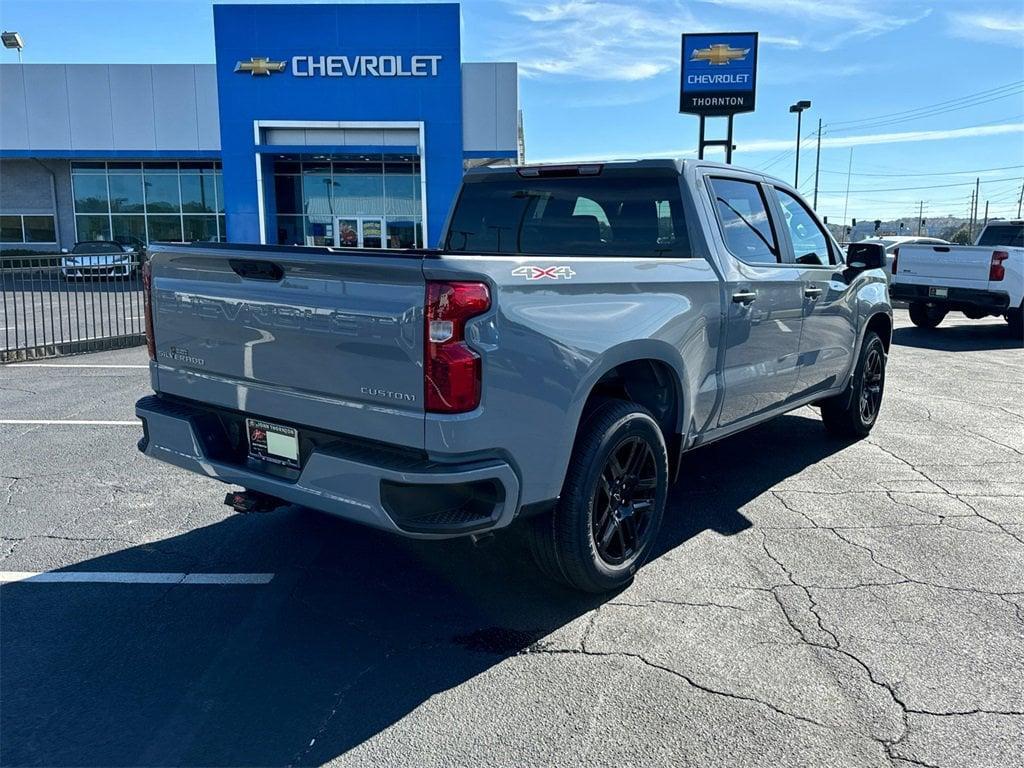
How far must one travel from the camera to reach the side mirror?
6082 mm

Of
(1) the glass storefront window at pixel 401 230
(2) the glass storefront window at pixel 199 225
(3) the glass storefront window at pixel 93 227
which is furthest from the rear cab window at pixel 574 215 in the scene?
(3) the glass storefront window at pixel 93 227

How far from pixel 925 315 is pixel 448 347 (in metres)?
15.4

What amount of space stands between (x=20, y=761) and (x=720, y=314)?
11.9 ft

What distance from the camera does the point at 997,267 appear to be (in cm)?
1366

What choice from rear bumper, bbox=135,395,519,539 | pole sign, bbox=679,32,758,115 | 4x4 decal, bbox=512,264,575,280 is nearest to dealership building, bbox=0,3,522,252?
pole sign, bbox=679,32,758,115

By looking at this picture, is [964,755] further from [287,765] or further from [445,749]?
[287,765]

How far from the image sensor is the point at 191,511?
16.1 ft

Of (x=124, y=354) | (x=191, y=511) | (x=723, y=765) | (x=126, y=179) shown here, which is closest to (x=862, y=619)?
(x=723, y=765)

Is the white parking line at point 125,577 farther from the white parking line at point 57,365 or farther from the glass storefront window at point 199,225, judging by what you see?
the glass storefront window at point 199,225

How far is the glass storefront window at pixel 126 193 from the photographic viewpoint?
34188 mm

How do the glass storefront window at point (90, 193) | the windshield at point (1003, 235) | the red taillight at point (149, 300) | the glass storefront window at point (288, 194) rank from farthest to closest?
1. the glass storefront window at point (90, 193)
2. the glass storefront window at point (288, 194)
3. the windshield at point (1003, 235)
4. the red taillight at point (149, 300)

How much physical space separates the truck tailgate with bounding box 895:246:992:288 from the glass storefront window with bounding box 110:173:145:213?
3081 cm

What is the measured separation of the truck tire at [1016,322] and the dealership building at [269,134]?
46.4 ft

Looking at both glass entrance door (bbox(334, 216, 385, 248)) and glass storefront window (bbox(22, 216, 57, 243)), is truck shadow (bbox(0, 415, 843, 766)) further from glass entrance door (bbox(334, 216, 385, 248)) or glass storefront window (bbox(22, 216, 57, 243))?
glass storefront window (bbox(22, 216, 57, 243))
